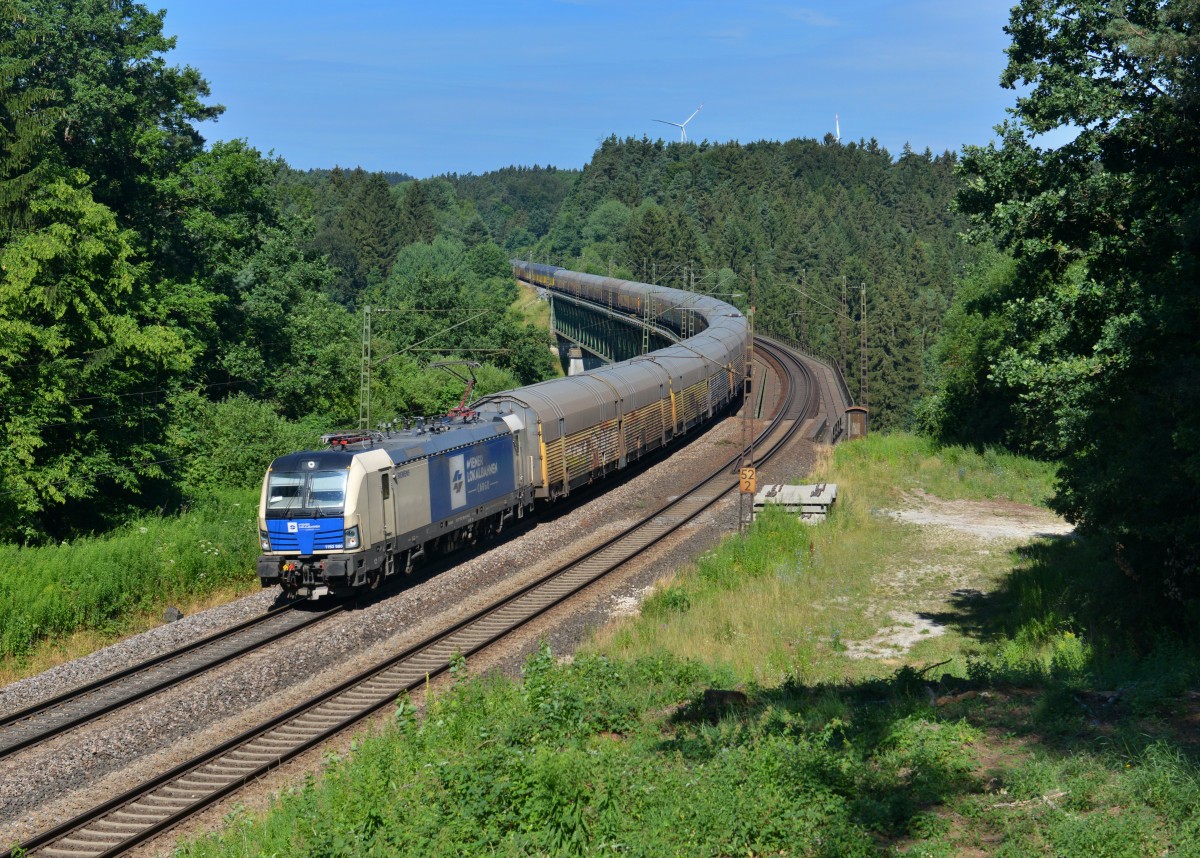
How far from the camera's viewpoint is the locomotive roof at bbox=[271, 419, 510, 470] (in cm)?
2477


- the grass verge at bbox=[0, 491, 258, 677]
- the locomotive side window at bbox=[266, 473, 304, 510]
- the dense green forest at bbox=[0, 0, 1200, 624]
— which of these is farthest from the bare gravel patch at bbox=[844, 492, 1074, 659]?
the grass verge at bbox=[0, 491, 258, 677]

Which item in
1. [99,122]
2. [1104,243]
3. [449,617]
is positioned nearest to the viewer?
[1104,243]

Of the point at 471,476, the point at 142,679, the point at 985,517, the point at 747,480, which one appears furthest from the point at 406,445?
the point at 985,517

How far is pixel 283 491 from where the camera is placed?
25.0m

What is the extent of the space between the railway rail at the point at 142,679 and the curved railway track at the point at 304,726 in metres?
2.93

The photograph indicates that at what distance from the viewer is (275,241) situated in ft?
167

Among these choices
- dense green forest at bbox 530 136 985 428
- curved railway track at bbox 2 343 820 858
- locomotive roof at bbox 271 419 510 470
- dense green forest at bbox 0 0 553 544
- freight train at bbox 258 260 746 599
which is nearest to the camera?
curved railway track at bbox 2 343 820 858

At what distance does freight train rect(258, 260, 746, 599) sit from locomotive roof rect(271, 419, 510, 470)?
3 centimetres

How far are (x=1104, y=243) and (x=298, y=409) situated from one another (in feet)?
129

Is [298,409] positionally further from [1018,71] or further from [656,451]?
[1018,71]

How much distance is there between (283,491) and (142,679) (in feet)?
18.3

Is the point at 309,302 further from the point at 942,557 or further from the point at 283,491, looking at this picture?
the point at 942,557

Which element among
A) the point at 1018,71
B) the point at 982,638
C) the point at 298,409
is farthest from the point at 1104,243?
the point at 298,409

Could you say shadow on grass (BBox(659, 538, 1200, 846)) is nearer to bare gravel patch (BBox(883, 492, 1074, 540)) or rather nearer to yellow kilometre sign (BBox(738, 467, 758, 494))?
bare gravel patch (BBox(883, 492, 1074, 540))
